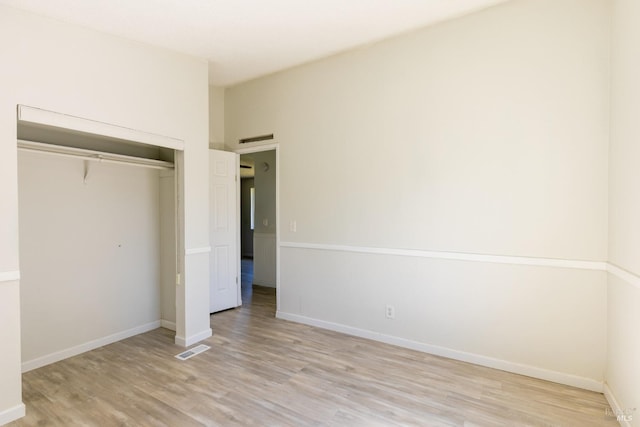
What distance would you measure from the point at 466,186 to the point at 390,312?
145cm

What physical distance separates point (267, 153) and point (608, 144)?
472 centimetres

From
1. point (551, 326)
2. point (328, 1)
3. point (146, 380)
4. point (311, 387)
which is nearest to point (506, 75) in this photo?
point (328, 1)

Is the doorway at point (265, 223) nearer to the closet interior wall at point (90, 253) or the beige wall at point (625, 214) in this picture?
the closet interior wall at point (90, 253)

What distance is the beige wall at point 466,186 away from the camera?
98.5 inches

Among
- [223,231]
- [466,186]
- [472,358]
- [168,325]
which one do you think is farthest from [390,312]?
[168,325]

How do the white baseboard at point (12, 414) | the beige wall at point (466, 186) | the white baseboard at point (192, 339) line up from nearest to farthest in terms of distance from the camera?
1. the white baseboard at point (12, 414)
2. the beige wall at point (466, 186)
3. the white baseboard at point (192, 339)

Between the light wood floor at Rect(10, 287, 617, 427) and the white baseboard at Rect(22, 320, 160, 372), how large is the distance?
80 millimetres

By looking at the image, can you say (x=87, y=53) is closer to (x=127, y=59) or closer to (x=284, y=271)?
(x=127, y=59)

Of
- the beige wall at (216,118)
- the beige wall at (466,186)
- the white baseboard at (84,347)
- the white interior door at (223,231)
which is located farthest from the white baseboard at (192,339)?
the beige wall at (216,118)

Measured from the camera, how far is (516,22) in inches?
107

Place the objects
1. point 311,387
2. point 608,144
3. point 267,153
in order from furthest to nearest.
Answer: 1. point 267,153
2. point 311,387
3. point 608,144

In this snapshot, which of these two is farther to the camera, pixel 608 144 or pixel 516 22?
pixel 516 22

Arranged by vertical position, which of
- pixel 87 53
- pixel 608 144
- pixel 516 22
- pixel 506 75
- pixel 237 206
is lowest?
pixel 237 206

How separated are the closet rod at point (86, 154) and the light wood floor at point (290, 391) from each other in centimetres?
183
